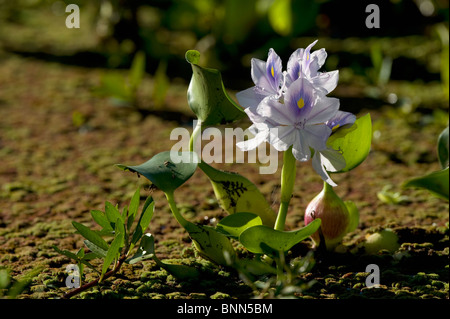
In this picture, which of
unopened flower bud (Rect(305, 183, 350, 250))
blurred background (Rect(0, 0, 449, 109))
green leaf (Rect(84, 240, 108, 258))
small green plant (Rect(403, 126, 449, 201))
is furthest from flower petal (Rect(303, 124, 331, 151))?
blurred background (Rect(0, 0, 449, 109))

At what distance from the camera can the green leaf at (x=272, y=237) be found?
1.03m

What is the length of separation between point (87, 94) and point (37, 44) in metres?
0.86

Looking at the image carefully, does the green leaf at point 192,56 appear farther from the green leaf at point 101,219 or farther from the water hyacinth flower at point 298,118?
the green leaf at point 101,219

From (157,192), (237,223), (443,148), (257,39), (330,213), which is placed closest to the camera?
(237,223)

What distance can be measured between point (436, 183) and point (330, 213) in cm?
27

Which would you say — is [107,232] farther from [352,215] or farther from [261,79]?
[352,215]

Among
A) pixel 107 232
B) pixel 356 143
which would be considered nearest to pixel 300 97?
pixel 356 143

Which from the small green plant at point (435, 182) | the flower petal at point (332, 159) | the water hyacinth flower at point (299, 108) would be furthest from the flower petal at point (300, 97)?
the small green plant at point (435, 182)

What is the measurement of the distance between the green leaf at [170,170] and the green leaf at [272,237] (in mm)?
160

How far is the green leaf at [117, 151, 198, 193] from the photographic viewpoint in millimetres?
1095

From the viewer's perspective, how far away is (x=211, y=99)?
47.2 inches

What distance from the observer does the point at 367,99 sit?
248cm
